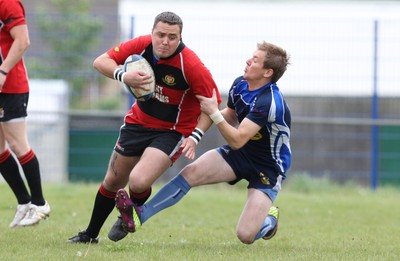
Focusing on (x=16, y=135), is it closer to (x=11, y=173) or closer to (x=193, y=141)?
(x=11, y=173)

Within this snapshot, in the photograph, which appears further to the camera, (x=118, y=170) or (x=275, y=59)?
(x=275, y=59)

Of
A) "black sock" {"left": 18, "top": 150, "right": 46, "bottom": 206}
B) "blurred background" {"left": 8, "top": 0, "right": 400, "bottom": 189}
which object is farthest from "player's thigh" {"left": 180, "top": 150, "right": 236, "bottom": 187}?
"blurred background" {"left": 8, "top": 0, "right": 400, "bottom": 189}

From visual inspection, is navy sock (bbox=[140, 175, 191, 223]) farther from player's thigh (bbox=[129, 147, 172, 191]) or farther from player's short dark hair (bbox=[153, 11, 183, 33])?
player's short dark hair (bbox=[153, 11, 183, 33])

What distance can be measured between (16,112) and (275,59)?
243cm

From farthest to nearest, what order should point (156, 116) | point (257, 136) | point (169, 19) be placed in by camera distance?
1. point (257, 136)
2. point (156, 116)
3. point (169, 19)

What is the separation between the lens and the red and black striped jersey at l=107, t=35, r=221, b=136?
6551 millimetres

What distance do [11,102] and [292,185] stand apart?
265 inches

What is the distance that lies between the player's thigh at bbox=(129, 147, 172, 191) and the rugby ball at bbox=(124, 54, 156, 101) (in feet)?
1.40

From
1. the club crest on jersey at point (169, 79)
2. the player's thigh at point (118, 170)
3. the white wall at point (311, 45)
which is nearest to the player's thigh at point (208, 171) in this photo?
the player's thigh at point (118, 170)

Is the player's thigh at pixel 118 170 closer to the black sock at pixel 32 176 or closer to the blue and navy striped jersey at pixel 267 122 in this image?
the blue and navy striped jersey at pixel 267 122

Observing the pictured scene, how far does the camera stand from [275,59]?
694cm

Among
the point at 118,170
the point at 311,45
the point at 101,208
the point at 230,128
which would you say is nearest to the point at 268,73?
the point at 230,128

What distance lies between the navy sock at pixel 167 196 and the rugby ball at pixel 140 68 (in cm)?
78

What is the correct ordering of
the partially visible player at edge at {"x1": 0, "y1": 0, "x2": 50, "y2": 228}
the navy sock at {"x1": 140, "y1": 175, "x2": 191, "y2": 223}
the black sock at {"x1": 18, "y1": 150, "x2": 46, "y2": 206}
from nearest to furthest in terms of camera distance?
the navy sock at {"x1": 140, "y1": 175, "x2": 191, "y2": 223}
the partially visible player at edge at {"x1": 0, "y1": 0, "x2": 50, "y2": 228}
the black sock at {"x1": 18, "y1": 150, "x2": 46, "y2": 206}
